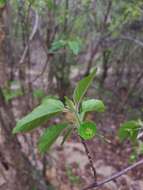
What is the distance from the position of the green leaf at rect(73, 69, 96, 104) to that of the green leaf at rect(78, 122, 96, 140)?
0.22 ft

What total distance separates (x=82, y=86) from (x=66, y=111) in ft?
0.25

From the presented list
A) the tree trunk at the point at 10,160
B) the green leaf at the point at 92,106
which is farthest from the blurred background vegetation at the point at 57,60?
the green leaf at the point at 92,106

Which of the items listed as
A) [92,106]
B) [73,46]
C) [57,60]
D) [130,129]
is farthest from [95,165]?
[92,106]

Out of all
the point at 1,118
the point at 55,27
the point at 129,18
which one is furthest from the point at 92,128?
the point at 129,18

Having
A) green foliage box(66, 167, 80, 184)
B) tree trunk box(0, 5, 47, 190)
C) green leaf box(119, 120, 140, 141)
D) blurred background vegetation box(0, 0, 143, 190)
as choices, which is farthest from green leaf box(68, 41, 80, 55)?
green foliage box(66, 167, 80, 184)

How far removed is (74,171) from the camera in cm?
369

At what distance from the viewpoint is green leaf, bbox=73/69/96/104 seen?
932mm

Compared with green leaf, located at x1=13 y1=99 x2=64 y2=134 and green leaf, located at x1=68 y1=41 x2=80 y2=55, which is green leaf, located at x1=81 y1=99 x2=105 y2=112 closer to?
green leaf, located at x1=13 y1=99 x2=64 y2=134

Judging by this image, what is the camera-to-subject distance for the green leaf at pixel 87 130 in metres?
0.92

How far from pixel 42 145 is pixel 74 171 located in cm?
275

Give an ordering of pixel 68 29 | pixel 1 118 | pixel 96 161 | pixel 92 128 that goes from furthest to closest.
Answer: pixel 96 161 → pixel 68 29 → pixel 1 118 → pixel 92 128

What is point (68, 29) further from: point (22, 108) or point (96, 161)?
point (96, 161)

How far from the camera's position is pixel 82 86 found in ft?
3.09

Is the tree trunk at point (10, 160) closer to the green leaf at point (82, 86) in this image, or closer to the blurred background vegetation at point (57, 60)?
the blurred background vegetation at point (57, 60)
